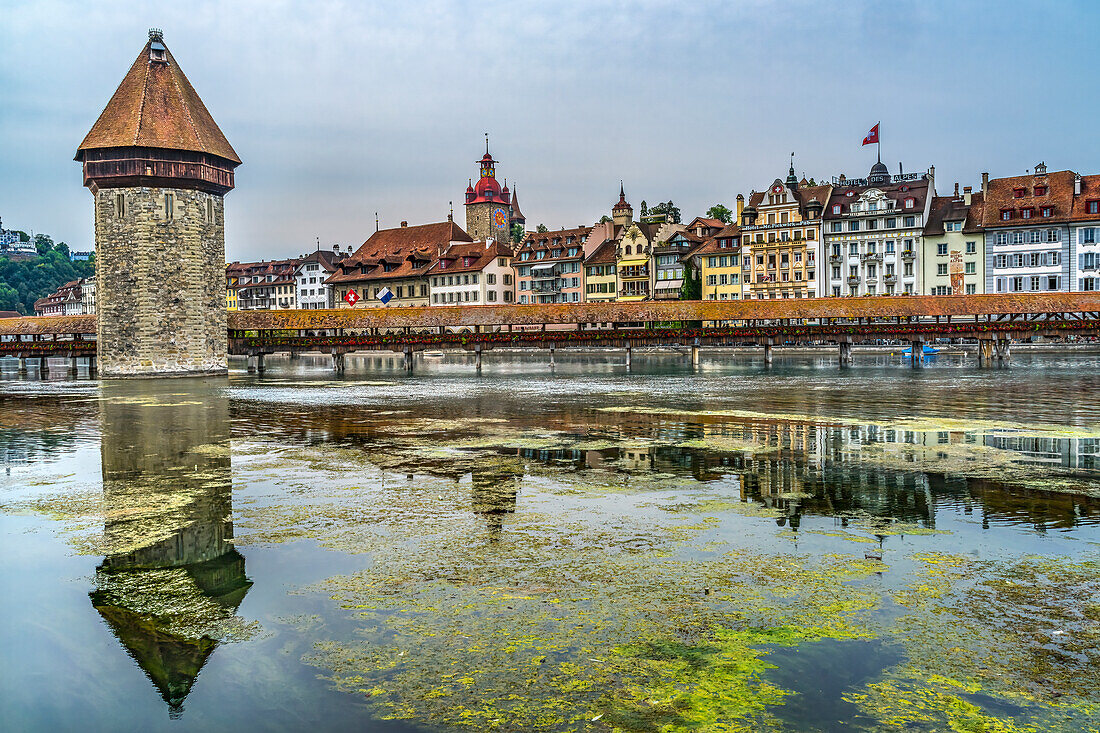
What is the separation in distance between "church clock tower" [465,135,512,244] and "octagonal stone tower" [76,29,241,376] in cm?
5718

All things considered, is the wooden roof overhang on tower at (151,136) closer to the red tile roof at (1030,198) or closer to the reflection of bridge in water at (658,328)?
the reflection of bridge in water at (658,328)

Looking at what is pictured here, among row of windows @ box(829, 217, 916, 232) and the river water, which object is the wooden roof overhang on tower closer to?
the river water

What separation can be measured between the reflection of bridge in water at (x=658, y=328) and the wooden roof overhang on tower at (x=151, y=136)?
33.9 ft

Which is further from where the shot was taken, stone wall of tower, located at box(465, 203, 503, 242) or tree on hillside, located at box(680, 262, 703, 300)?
stone wall of tower, located at box(465, 203, 503, 242)

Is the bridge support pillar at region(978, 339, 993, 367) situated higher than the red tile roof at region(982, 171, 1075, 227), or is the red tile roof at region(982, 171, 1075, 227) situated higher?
the red tile roof at region(982, 171, 1075, 227)

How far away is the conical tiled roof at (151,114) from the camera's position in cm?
4181

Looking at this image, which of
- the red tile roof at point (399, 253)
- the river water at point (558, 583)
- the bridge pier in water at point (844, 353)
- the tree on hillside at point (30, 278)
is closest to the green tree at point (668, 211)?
the red tile roof at point (399, 253)

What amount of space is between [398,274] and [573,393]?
63386 millimetres

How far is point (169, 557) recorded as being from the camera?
870cm

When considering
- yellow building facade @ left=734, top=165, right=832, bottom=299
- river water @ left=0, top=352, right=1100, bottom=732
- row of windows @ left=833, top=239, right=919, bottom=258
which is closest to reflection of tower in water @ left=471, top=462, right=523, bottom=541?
river water @ left=0, top=352, right=1100, bottom=732

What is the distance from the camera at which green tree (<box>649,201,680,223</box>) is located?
294 feet

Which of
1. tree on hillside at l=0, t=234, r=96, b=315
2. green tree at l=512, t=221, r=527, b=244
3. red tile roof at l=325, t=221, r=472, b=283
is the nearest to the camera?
red tile roof at l=325, t=221, r=472, b=283

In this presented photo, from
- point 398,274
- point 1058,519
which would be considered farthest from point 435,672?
point 398,274

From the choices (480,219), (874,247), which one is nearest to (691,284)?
(874,247)
